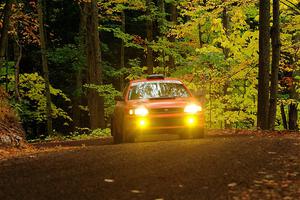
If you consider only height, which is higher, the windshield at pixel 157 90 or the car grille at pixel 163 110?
the windshield at pixel 157 90

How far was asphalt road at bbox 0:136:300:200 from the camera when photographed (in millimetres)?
6262

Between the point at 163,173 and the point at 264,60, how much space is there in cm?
954

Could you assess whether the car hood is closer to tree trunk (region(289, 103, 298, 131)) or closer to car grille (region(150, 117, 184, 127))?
car grille (region(150, 117, 184, 127))

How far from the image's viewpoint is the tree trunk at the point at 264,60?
15.7m

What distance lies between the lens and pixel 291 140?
1057 centimetres

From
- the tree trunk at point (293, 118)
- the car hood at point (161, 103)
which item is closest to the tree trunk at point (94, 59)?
the tree trunk at point (293, 118)

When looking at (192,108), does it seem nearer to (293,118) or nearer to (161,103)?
(161,103)

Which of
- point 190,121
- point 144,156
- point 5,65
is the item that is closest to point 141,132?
point 190,121

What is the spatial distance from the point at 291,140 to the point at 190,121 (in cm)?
257

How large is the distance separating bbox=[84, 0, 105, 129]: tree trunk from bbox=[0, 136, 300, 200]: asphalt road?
13.3m

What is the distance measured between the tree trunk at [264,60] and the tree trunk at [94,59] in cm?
894

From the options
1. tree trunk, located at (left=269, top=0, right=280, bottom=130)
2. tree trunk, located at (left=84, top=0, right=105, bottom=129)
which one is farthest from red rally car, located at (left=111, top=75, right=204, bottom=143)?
tree trunk, located at (left=84, top=0, right=105, bottom=129)

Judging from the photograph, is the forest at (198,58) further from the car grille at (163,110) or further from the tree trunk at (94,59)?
the car grille at (163,110)

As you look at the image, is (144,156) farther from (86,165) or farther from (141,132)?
(141,132)
